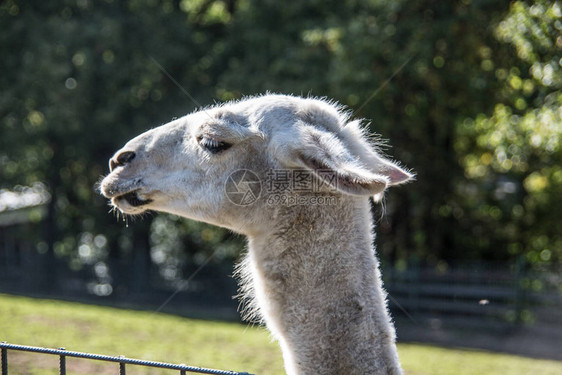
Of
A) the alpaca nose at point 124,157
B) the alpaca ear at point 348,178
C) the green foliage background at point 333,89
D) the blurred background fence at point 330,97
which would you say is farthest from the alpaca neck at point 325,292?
the green foliage background at point 333,89

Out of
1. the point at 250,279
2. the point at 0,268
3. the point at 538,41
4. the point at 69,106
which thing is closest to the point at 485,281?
the point at 538,41

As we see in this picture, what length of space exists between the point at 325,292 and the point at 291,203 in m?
0.46

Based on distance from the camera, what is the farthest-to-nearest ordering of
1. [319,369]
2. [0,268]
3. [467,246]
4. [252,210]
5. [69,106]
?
[0,268], [467,246], [69,106], [252,210], [319,369]

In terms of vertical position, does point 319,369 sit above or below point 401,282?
below

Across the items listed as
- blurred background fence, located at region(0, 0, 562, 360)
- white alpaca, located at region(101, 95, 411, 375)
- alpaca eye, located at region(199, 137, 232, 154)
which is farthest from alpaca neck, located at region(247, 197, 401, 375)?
blurred background fence, located at region(0, 0, 562, 360)

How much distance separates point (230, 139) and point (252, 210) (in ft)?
1.24

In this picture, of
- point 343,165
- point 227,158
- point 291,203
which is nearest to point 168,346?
point 227,158

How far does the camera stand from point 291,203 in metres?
3.20

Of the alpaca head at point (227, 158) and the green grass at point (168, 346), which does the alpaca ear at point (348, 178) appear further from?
the green grass at point (168, 346)

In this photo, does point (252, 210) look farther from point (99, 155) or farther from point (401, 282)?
point (99, 155)

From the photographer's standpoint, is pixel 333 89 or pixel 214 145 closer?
pixel 214 145

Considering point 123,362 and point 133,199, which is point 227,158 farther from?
point 123,362

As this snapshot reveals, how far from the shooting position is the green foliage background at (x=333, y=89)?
44.1 feet

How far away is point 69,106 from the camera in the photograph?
1633 centimetres
